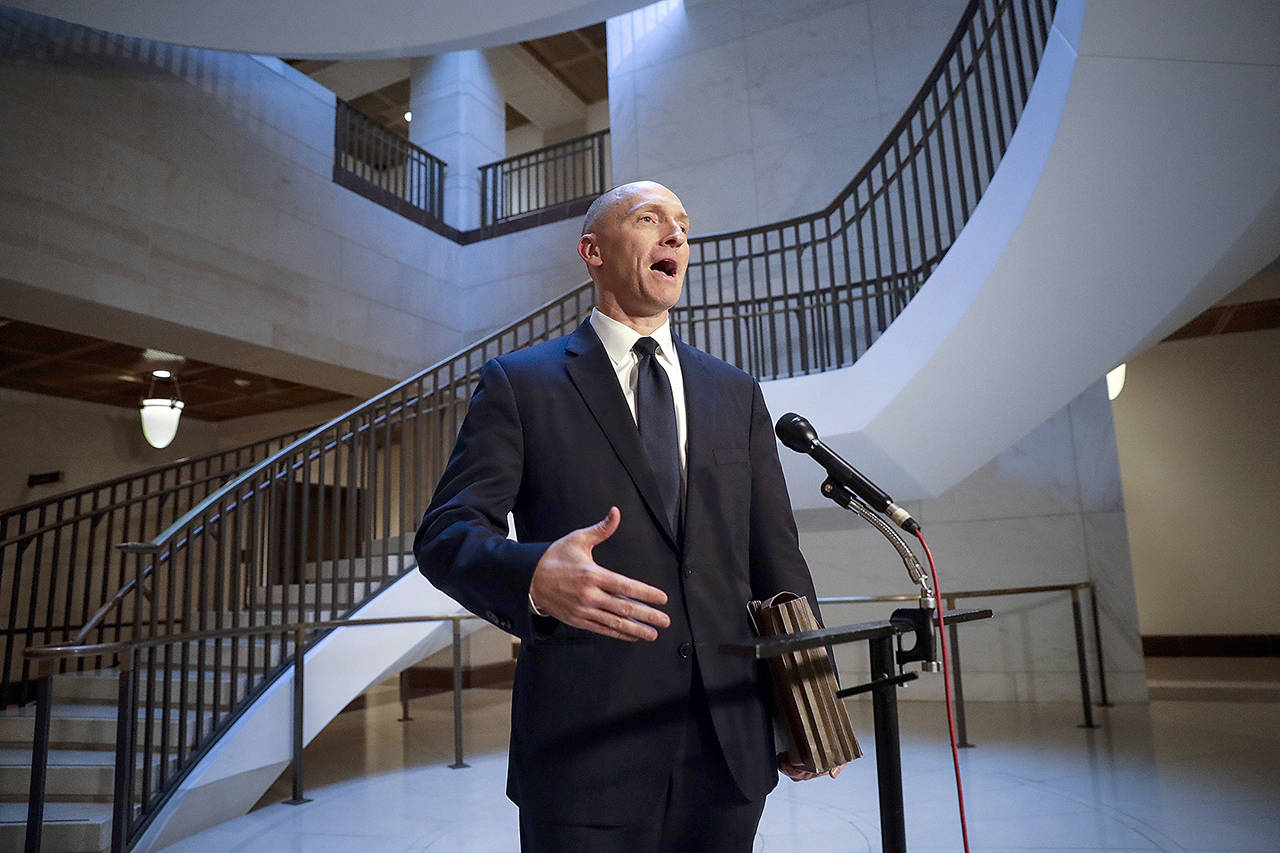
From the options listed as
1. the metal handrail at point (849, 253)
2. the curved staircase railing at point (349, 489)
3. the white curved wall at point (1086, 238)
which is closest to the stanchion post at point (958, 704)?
the white curved wall at point (1086, 238)

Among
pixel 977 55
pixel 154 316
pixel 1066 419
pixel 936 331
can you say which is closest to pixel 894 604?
pixel 1066 419

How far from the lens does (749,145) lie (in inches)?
339

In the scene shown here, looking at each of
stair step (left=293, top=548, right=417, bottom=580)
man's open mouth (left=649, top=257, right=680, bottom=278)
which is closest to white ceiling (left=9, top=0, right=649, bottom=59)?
stair step (left=293, top=548, right=417, bottom=580)

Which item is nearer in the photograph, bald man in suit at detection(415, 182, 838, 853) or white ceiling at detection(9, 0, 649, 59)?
bald man in suit at detection(415, 182, 838, 853)

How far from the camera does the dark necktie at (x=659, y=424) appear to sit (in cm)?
131

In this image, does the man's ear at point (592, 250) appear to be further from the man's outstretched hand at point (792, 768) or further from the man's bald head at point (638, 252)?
the man's outstretched hand at point (792, 768)

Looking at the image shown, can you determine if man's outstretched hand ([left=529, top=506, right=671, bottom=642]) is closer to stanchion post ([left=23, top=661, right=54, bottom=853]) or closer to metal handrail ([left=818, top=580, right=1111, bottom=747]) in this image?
stanchion post ([left=23, top=661, right=54, bottom=853])

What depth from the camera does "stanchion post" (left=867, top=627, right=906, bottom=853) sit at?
1.28 metres

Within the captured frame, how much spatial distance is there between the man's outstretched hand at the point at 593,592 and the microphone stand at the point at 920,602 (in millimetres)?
459

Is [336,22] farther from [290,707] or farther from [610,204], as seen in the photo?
[610,204]

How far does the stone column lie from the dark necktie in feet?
32.2

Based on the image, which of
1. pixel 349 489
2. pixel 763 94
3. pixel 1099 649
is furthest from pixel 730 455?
pixel 763 94

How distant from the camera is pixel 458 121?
1095 centimetres

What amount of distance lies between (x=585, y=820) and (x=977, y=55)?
4.50 metres
